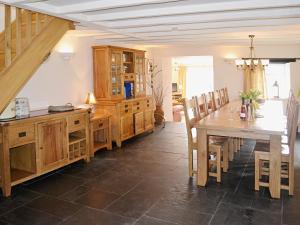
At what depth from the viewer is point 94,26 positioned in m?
3.71

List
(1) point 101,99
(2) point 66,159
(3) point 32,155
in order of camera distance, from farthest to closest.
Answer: (1) point 101,99
(2) point 66,159
(3) point 32,155

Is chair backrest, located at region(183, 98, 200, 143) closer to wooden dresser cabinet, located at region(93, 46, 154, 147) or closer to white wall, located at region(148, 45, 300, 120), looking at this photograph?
wooden dresser cabinet, located at region(93, 46, 154, 147)

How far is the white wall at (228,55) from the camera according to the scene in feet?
21.5

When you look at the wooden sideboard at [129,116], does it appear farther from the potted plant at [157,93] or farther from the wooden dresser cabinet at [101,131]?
the potted plant at [157,93]

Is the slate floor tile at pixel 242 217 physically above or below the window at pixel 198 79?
below

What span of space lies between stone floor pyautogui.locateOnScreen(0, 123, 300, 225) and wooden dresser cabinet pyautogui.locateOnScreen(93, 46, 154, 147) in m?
1.16

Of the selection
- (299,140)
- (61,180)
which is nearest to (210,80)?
(299,140)

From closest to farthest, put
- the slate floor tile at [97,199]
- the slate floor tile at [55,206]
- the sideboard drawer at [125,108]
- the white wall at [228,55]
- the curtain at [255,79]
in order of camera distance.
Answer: the slate floor tile at [55,206] → the slate floor tile at [97,199] → the sideboard drawer at [125,108] → the white wall at [228,55] → the curtain at [255,79]

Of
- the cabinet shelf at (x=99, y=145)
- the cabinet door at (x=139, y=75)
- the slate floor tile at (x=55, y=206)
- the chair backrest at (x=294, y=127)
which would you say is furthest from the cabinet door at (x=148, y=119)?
the chair backrest at (x=294, y=127)

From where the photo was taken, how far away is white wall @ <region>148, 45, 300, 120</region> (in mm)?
6566

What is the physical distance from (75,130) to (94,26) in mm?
1512

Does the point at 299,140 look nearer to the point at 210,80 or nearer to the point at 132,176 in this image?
the point at 132,176

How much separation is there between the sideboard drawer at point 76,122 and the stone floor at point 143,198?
23.1 inches

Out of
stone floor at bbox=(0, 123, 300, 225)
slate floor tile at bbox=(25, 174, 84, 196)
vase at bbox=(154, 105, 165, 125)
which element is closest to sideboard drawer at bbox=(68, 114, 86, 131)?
stone floor at bbox=(0, 123, 300, 225)
